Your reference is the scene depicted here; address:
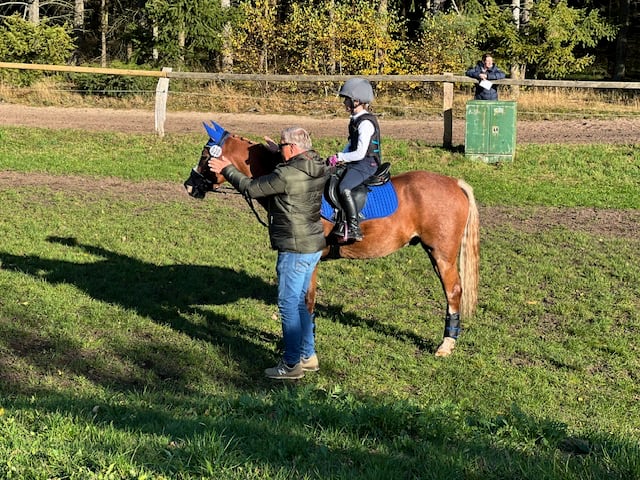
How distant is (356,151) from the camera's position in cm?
748

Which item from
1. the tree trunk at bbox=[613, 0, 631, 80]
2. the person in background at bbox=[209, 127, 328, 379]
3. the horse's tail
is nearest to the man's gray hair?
the person in background at bbox=[209, 127, 328, 379]

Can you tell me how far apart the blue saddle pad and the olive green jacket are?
990mm

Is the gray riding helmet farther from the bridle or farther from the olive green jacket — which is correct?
the bridle

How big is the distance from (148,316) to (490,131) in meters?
10.8

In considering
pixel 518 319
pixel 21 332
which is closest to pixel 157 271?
pixel 21 332

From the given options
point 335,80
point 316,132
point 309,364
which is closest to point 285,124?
point 316,132

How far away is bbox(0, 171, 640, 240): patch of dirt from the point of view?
42.6 ft

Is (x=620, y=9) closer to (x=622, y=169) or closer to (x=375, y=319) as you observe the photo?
(x=622, y=169)

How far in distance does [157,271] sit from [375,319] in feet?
10.1

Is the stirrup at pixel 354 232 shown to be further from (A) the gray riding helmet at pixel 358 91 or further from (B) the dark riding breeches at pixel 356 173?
(A) the gray riding helmet at pixel 358 91

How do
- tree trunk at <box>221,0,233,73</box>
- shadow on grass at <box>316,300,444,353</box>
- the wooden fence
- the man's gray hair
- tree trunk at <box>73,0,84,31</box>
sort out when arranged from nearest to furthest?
the man's gray hair → shadow on grass at <box>316,300,444,353</box> → the wooden fence → tree trunk at <box>221,0,233,73</box> → tree trunk at <box>73,0,84,31</box>

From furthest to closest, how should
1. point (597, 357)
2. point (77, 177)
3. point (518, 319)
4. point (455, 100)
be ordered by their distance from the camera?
point (455, 100)
point (77, 177)
point (518, 319)
point (597, 357)

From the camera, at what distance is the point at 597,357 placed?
7.52 metres

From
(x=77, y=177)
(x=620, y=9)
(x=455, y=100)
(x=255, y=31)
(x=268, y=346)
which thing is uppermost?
(x=620, y=9)
